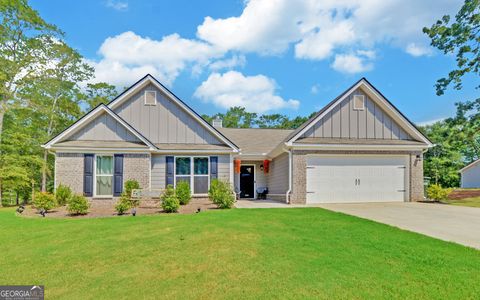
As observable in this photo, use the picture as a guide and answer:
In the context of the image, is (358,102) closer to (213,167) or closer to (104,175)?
(213,167)

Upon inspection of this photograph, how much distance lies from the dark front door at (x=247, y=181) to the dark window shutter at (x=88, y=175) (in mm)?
9260

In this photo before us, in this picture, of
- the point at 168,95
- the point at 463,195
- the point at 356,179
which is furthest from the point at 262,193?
the point at 463,195

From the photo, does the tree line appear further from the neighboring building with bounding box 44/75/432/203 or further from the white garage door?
the white garage door

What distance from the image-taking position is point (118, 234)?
748 cm

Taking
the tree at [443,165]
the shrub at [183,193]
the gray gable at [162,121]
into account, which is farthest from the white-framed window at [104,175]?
the tree at [443,165]

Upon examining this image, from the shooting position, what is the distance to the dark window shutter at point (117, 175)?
14031 millimetres

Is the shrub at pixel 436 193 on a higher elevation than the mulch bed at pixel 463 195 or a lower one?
higher

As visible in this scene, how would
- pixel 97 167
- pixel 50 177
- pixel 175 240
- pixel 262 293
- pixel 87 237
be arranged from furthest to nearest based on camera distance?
pixel 50 177, pixel 97 167, pixel 87 237, pixel 175 240, pixel 262 293

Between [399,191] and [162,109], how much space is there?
1284cm

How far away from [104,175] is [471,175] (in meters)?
43.6

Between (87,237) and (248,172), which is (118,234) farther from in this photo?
(248,172)

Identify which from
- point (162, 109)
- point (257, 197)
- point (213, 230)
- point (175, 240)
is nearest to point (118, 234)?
point (175, 240)

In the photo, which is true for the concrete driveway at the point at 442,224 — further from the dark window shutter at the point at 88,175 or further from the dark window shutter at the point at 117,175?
the dark window shutter at the point at 88,175

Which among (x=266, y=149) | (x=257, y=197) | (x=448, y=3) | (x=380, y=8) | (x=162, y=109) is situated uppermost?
(x=448, y=3)
